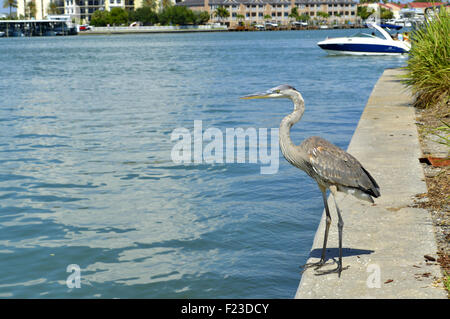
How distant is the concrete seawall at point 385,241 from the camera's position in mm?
5090

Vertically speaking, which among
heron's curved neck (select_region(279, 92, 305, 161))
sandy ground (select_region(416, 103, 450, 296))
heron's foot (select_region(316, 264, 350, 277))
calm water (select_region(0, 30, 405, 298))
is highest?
heron's curved neck (select_region(279, 92, 305, 161))

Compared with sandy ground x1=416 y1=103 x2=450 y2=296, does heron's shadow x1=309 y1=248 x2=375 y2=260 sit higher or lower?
lower

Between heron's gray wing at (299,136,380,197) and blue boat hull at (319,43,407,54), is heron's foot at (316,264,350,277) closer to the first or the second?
heron's gray wing at (299,136,380,197)

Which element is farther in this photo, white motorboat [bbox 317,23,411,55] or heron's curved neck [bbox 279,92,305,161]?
white motorboat [bbox 317,23,411,55]

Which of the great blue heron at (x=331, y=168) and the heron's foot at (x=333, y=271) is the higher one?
the great blue heron at (x=331, y=168)

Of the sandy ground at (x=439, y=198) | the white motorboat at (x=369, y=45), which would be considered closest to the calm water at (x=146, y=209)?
the sandy ground at (x=439, y=198)

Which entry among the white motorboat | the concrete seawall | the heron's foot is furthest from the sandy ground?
the white motorboat

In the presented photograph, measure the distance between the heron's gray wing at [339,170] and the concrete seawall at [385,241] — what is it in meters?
0.66

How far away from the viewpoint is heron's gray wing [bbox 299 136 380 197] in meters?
5.61

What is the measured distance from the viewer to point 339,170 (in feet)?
18.4

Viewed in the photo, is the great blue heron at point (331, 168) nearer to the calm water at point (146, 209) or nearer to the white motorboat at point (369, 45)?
the calm water at point (146, 209)

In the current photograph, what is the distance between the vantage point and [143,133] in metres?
16.9

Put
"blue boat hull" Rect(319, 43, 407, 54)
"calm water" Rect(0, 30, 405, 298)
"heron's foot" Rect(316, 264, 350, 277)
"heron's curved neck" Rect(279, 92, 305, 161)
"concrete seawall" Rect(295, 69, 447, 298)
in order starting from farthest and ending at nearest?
"blue boat hull" Rect(319, 43, 407, 54) < "calm water" Rect(0, 30, 405, 298) < "heron's curved neck" Rect(279, 92, 305, 161) < "heron's foot" Rect(316, 264, 350, 277) < "concrete seawall" Rect(295, 69, 447, 298)

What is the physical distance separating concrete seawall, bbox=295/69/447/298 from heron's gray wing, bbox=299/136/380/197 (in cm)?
66
